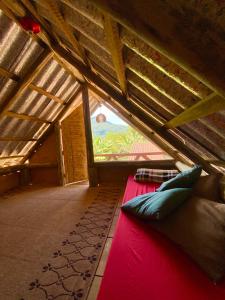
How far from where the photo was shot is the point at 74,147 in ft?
18.6

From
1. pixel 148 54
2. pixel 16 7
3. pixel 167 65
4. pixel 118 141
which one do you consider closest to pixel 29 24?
pixel 16 7

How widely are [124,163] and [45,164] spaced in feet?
7.71

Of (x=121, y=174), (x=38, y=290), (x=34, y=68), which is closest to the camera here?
(x=38, y=290)

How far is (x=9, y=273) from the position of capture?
180cm

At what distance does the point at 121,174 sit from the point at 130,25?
Result: 14.4 feet

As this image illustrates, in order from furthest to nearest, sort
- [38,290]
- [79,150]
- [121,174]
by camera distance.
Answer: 1. [79,150]
2. [121,174]
3. [38,290]

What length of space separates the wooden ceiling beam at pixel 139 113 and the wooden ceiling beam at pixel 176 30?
2.55 metres

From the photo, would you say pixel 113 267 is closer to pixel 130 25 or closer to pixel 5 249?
pixel 130 25

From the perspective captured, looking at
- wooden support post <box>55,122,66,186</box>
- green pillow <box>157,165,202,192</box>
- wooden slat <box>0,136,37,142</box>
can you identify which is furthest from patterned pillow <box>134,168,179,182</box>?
wooden slat <box>0,136,37,142</box>

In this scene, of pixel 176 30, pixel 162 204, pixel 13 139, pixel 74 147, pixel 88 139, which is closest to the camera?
pixel 176 30

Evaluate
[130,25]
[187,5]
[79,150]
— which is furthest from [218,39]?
[79,150]

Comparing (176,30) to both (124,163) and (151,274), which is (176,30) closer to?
(151,274)

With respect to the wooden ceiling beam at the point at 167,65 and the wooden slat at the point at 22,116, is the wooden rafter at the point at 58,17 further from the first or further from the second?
the wooden slat at the point at 22,116

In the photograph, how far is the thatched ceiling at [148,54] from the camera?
511mm
